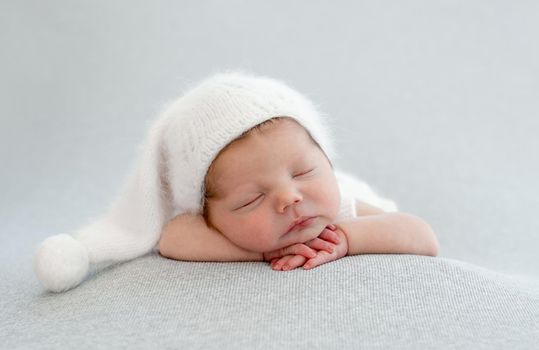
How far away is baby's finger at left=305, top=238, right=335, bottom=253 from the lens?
179 cm

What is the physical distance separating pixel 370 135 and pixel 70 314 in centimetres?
204

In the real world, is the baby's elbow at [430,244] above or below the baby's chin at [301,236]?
below

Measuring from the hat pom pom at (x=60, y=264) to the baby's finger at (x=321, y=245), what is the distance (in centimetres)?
58

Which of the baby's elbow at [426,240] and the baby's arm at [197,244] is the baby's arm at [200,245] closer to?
the baby's arm at [197,244]

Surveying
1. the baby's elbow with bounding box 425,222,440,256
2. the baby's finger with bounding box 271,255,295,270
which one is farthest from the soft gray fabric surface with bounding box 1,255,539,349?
the baby's elbow with bounding box 425,222,440,256

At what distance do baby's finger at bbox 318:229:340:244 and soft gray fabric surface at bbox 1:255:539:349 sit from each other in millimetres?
101

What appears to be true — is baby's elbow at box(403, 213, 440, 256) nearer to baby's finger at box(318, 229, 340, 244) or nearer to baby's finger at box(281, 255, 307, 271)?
baby's finger at box(318, 229, 340, 244)

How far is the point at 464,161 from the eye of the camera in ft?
10.6

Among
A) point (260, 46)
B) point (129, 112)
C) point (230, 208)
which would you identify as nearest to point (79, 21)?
point (129, 112)

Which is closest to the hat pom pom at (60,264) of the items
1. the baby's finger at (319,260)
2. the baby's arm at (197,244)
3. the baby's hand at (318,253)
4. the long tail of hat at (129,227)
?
the long tail of hat at (129,227)

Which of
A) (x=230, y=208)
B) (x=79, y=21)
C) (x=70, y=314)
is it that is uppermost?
(x=79, y=21)

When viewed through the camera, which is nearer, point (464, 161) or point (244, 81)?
point (244, 81)

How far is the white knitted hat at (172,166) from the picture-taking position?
5.89 ft

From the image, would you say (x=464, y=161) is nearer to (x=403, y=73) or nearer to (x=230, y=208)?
(x=403, y=73)
